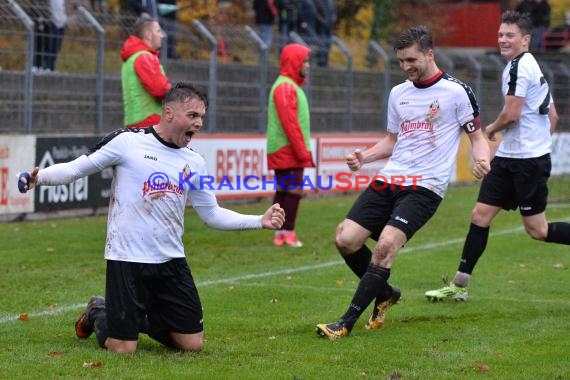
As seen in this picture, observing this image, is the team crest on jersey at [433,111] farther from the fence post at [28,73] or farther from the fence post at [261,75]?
the fence post at [261,75]

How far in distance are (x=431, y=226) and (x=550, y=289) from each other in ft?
17.7

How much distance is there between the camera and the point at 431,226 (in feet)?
50.4

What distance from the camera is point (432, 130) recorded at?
320 inches

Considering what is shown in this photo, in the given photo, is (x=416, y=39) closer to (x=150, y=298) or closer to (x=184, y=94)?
(x=184, y=94)

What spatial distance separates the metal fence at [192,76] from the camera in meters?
14.9

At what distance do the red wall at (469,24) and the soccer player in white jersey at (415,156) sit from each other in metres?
30.6

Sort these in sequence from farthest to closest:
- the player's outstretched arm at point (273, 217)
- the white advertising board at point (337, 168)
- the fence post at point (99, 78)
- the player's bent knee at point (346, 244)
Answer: the white advertising board at point (337, 168)
the fence post at point (99, 78)
the player's bent knee at point (346, 244)
the player's outstretched arm at point (273, 217)

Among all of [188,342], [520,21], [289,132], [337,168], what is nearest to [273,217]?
[188,342]

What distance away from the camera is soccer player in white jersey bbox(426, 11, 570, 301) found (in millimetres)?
9219

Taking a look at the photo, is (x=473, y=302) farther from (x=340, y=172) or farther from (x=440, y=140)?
(x=340, y=172)

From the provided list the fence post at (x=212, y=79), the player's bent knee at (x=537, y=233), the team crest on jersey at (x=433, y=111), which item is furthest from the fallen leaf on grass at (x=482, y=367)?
the fence post at (x=212, y=79)

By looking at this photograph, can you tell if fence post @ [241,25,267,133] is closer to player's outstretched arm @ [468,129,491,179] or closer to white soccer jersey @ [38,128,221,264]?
player's outstretched arm @ [468,129,491,179]

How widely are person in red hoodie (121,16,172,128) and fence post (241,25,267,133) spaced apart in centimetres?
713

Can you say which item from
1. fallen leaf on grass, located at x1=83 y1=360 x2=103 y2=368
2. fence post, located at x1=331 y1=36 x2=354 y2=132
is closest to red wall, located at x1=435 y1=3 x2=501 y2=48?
fence post, located at x1=331 y1=36 x2=354 y2=132
